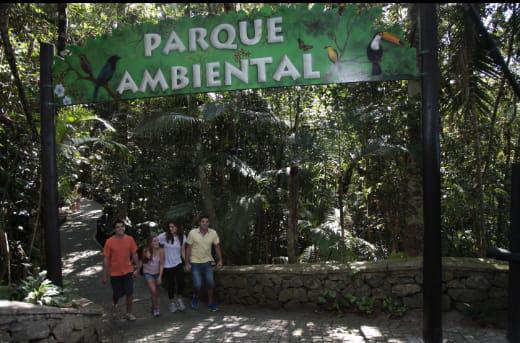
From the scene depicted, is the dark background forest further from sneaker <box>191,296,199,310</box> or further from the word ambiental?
the word ambiental

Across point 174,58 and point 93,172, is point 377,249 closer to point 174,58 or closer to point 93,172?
point 174,58

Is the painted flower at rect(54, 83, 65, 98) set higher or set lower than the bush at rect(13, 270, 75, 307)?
higher

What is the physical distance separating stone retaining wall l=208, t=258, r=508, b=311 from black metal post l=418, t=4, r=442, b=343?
6.24 ft

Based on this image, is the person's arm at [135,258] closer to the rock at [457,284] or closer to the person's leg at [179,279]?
the person's leg at [179,279]

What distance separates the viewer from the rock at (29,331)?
4.77m

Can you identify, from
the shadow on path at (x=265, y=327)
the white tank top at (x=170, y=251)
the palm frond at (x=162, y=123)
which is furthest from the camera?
the palm frond at (x=162, y=123)

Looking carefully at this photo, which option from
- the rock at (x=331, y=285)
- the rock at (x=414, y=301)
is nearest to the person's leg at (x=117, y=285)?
the rock at (x=331, y=285)

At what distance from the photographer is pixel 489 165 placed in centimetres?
902

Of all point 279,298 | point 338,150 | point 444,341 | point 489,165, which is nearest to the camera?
point 444,341

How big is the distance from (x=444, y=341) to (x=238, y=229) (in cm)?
412

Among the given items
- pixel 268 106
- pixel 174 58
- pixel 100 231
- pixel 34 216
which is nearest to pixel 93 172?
pixel 100 231

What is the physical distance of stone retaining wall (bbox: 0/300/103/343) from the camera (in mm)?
4750

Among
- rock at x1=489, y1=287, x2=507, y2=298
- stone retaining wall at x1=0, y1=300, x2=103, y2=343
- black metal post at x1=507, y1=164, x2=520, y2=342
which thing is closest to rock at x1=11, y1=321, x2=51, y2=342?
stone retaining wall at x1=0, y1=300, x2=103, y2=343

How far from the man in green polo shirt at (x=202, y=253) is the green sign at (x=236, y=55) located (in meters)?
2.48
